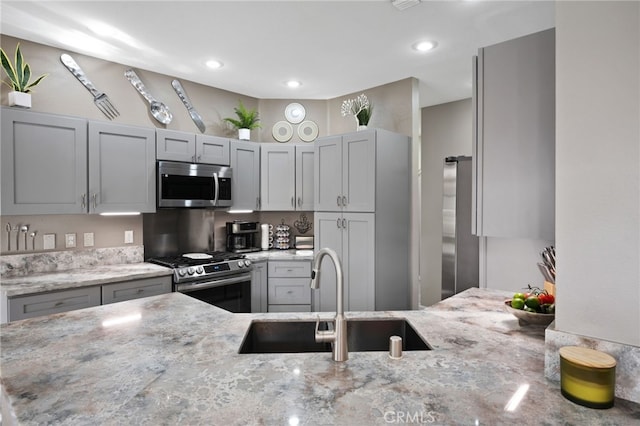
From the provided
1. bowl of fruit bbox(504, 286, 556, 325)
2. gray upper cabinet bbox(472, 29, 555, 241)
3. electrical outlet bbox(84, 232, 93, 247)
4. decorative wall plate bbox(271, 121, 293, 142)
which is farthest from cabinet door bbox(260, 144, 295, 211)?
bowl of fruit bbox(504, 286, 556, 325)

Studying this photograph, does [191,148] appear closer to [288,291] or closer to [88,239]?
[88,239]

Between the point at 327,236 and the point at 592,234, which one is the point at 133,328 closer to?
the point at 592,234

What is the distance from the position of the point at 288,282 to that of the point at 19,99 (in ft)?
8.94

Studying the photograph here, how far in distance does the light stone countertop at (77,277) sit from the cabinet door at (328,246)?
150 cm

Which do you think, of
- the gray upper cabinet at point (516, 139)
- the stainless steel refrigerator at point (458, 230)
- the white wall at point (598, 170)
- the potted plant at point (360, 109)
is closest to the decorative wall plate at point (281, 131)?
the potted plant at point (360, 109)

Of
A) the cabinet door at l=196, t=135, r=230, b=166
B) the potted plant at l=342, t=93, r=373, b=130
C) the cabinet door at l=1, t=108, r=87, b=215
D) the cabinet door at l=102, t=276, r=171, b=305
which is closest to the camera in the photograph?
the cabinet door at l=1, t=108, r=87, b=215

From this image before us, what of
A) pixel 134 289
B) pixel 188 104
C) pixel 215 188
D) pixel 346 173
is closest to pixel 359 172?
pixel 346 173

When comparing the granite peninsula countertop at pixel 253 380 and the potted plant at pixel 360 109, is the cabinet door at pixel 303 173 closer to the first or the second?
the potted plant at pixel 360 109

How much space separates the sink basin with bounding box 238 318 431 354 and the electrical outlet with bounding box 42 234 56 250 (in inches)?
90.7

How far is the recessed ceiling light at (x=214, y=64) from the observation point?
334 cm

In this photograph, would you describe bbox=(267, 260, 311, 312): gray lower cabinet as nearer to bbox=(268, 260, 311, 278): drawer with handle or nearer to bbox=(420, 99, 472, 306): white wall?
bbox=(268, 260, 311, 278): drawer with handle

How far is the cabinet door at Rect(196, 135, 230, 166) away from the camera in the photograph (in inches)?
142

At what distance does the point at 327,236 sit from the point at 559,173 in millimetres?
2793

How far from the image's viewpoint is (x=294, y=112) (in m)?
4.57
